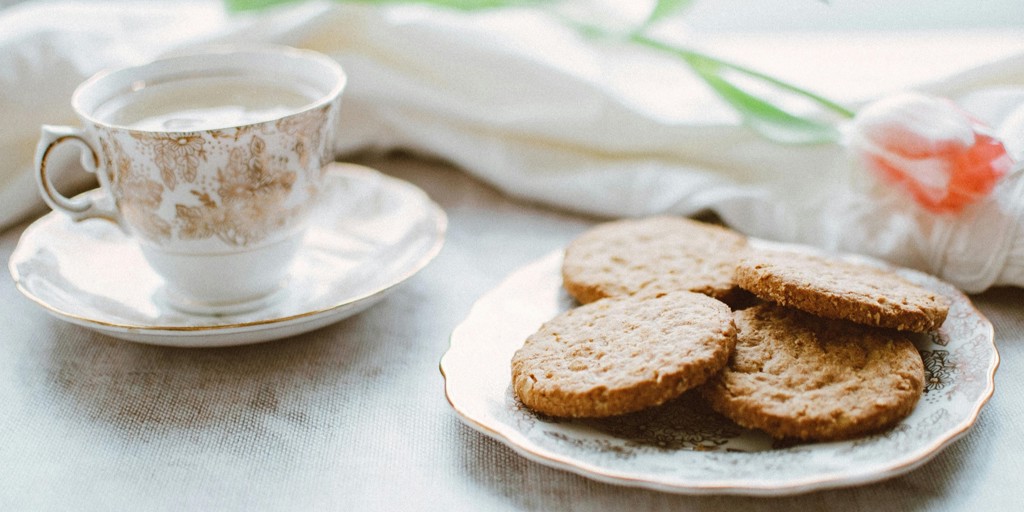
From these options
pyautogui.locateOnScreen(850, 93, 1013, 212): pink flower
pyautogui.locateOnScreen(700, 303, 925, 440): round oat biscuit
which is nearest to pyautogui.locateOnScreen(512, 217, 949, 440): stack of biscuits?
pyautogui.locateOnScreen(700, 303, 925, 440): round oat biscuit

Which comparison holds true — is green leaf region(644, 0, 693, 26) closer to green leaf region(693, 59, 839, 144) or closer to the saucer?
green leaf region(693, 59, 839, 144)

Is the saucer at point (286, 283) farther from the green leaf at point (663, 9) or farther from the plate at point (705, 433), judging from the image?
the green leaf at point (663, 9)

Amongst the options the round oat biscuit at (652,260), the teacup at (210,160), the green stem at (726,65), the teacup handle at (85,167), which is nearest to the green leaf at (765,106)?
the green stem at (726,65)

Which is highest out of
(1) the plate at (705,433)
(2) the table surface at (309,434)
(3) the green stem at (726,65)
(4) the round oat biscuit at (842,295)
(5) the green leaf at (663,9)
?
(5) the green leaf at (663,9)

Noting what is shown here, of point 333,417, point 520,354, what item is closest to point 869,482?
point 520,354

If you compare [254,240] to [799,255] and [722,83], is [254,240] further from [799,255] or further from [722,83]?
[722,83]

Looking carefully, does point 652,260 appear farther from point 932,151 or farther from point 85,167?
point 85,167
